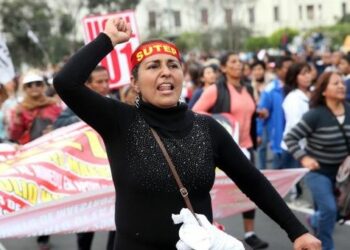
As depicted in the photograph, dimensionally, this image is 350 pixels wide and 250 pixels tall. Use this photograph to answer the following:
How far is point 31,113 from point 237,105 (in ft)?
6.44

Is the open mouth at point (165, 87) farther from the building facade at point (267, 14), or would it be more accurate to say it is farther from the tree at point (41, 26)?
the building facade at point (267, 14)

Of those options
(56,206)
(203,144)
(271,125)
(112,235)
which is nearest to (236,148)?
(203,144)

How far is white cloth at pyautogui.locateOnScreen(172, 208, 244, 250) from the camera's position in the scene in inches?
107

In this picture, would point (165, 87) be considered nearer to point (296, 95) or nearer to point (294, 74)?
point (296, 95)

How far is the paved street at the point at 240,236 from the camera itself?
6.70m

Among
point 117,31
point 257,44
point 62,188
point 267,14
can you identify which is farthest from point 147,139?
point 267,14

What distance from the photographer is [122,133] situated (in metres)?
2.86

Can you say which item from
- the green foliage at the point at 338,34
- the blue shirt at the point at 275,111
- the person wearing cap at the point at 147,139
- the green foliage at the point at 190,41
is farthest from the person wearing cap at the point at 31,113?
the green foliage at the point at 190,41

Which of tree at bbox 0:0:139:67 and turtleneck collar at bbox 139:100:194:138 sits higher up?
turtleneck collar at bbox 139:100:194:138

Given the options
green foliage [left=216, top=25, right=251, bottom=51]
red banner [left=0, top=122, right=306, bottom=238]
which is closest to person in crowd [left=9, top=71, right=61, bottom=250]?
red banner [left=0, top=122, right=306, bottom=238]

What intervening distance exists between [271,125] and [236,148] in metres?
6.11

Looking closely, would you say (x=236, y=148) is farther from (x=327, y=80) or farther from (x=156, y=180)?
(x=327, y=80)

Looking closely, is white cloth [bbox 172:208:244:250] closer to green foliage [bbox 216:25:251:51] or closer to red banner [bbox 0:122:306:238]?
red banner [bbox 0:122:306:238]

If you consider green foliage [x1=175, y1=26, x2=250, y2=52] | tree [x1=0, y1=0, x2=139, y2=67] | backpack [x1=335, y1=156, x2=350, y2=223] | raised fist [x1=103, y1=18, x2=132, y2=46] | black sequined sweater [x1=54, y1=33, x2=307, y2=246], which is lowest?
green foliage [x1=175, y1=26, x2=250, y2=52]
